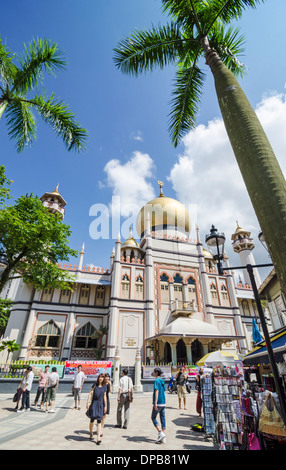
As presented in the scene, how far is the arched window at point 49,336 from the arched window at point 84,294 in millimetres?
3266

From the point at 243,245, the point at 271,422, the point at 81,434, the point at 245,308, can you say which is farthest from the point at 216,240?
the point at 243,245

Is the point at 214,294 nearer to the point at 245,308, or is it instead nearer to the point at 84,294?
the point at 245,308

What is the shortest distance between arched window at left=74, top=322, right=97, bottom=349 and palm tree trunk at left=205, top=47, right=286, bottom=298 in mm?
22952

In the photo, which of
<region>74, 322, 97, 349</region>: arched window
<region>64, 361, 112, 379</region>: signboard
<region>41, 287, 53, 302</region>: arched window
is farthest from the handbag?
<region>41, 287, 53, 302</region>: arched window

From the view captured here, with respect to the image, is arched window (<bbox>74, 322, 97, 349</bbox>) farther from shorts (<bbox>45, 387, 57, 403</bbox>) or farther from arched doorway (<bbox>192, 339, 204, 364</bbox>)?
shorts (<bbox>45, 387, 57, 403</bbox>)

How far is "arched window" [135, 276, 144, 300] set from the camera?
926 inches

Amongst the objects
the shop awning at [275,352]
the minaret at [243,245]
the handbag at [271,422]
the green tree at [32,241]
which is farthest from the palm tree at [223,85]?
the minaret at [243,245]

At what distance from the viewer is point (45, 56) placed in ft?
23.6

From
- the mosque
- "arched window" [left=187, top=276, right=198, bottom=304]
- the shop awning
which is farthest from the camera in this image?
"arched window" [left=187, top=276, right=198, bottom=304]

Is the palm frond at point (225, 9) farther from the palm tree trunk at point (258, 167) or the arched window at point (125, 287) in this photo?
the arched window at point (125, 287)

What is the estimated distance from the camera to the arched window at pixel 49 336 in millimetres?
21000

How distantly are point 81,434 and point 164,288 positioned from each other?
19.4 meters

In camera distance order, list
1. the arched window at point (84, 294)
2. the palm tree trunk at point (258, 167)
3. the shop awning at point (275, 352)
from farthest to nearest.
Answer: the arched window at point (84, 294) → the shop awning at point (275, 352) → the palm tree trunk at point (258, 167)

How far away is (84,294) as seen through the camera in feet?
79.4
